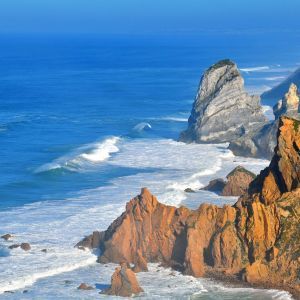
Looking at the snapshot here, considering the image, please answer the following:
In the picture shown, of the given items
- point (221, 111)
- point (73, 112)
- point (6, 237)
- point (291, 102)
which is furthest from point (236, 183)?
point (73, 112)

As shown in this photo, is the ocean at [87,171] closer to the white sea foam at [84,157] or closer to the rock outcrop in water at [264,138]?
the white sea foam at [84,157]

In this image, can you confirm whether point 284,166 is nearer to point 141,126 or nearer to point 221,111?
point 221,111

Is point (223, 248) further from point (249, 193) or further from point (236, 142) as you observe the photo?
point (236, 142)

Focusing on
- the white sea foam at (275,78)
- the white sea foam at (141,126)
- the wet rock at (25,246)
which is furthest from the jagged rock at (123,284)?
the white sea foam at (275,78)

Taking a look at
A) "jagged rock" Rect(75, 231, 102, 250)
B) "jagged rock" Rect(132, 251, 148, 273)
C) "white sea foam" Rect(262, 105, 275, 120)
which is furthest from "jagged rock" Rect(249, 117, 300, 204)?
"white sea foam" Rect(262, 105, 275, 120)

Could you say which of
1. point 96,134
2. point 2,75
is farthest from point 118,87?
point 96,134
